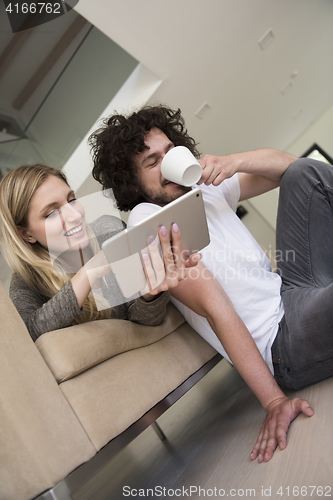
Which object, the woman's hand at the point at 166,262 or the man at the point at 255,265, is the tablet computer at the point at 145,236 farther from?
the man at the point at 255,265

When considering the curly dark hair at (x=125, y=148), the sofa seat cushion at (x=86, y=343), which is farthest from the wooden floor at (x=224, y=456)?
the curly dark hair at (x=125, y=148)

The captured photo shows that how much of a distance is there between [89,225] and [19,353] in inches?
16.4

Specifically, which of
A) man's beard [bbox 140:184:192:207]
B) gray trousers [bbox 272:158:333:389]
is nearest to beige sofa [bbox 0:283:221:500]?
gray trousers [bbox 272:158:333:389]

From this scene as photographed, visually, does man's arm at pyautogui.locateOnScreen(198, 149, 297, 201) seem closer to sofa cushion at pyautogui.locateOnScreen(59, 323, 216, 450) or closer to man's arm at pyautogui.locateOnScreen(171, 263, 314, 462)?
man's arm at pyautogui.locateOnScreen(171, 263, 314, 462)

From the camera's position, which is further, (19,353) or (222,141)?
(222,141)

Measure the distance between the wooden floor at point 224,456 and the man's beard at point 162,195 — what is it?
0.68 metres

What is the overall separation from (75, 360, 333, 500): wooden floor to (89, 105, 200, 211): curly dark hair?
802 millimetres

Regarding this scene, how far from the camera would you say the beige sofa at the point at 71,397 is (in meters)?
0.62

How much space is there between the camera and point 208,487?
2.45 ft

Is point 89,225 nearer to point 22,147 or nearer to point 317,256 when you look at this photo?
point 317,256

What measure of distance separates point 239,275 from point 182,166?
0.35 metres

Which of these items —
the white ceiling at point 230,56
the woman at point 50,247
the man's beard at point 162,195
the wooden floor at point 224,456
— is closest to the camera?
the wooden floor at point 224,456

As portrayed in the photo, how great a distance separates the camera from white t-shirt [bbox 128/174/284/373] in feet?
3.08

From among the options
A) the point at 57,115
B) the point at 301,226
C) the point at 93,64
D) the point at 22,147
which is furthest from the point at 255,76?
the point at 301,226
